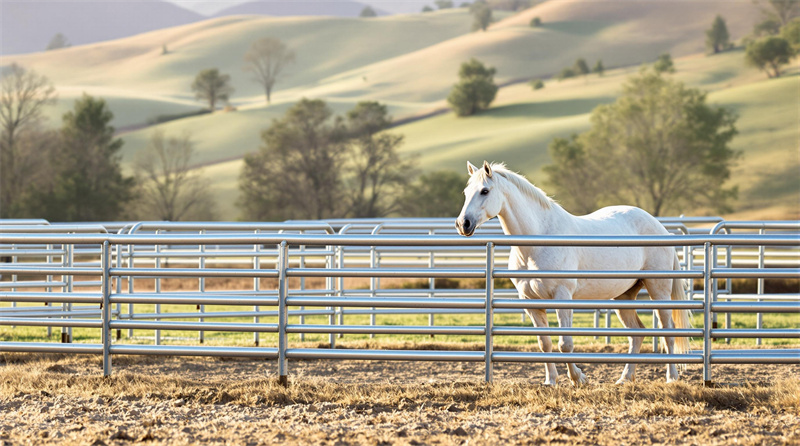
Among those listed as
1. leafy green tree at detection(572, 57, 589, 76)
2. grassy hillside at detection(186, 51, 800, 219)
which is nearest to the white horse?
grassy hillside at detection(186, 51, 800, 219)

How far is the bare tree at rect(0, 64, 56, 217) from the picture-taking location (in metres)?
43.5

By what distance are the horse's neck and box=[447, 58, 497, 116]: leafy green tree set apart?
80.5m

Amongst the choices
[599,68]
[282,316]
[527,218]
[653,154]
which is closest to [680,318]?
[527,218]

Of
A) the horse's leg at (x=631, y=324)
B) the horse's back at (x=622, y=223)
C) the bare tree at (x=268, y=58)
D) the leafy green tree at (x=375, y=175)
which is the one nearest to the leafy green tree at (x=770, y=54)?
the leafy green tree at (x=375, y=175)

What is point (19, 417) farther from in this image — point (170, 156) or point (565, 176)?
point (170, 156)

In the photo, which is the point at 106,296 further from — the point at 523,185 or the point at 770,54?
the point at 770,54

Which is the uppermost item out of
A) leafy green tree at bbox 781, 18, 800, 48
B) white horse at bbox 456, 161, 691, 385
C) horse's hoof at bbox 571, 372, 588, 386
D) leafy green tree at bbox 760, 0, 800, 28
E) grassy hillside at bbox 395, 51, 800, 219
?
leafy green tree at bbox 760, 0, 800, 28

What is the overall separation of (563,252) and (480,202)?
78 cm

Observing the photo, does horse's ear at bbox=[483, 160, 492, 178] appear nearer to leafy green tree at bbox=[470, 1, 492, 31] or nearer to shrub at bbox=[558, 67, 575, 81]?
shrub at bbox=[558, 67, 575, 81]

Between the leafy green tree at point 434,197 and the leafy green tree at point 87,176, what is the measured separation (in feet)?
55.1

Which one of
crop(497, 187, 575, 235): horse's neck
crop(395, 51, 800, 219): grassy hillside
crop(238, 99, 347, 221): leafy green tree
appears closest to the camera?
crop(497, 187, 575, 235): horse's neck

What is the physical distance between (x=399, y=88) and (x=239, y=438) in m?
108

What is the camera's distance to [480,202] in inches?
253

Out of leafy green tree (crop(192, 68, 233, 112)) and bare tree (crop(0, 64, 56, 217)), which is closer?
bare tree (crop(0, 64, 56, 217))
